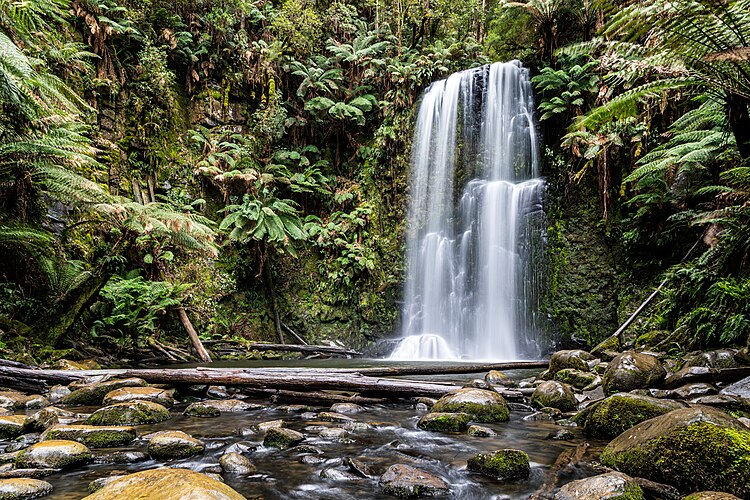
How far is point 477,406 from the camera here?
4.32m

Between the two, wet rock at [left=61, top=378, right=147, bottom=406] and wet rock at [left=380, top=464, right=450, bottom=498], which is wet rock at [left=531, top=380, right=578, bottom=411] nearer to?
wet rock at [left=380, top=464, right=450, bottom=498]

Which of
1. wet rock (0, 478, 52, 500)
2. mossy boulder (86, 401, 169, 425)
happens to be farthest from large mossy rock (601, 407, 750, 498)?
mossy boulder (86, 401, 169, 425)

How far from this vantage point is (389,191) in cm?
1446

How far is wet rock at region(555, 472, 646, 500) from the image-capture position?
7.14ft

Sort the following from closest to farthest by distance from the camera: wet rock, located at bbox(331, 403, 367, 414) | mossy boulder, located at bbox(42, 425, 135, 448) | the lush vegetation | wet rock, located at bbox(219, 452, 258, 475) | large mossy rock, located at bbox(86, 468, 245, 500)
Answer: large mossy rock, located at bbox(86, 468, 245, 500) → wet rock, located at bbox(219, 452, 258, 475) → mossy boulder, located at bbox(42, 425, 135, 448) → wet rock, located at bbox(331, 403, 367, 414) → the lush vegetation

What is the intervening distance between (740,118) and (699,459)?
4.54m

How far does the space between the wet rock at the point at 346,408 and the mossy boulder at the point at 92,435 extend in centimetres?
200

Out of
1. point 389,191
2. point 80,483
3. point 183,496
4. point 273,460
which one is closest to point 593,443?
Answer: point 273,460

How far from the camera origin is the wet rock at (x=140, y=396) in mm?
4562

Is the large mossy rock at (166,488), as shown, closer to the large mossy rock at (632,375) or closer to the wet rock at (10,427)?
the wet rock at (10,427)

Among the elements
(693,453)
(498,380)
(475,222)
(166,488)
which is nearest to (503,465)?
(693,453)

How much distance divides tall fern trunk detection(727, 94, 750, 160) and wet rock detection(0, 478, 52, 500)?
7.12 meters

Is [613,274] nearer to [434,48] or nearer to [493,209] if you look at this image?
[493,209]

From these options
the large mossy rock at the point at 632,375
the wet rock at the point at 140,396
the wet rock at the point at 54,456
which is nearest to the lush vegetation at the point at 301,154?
the large mossy rock at the point at 632,375
